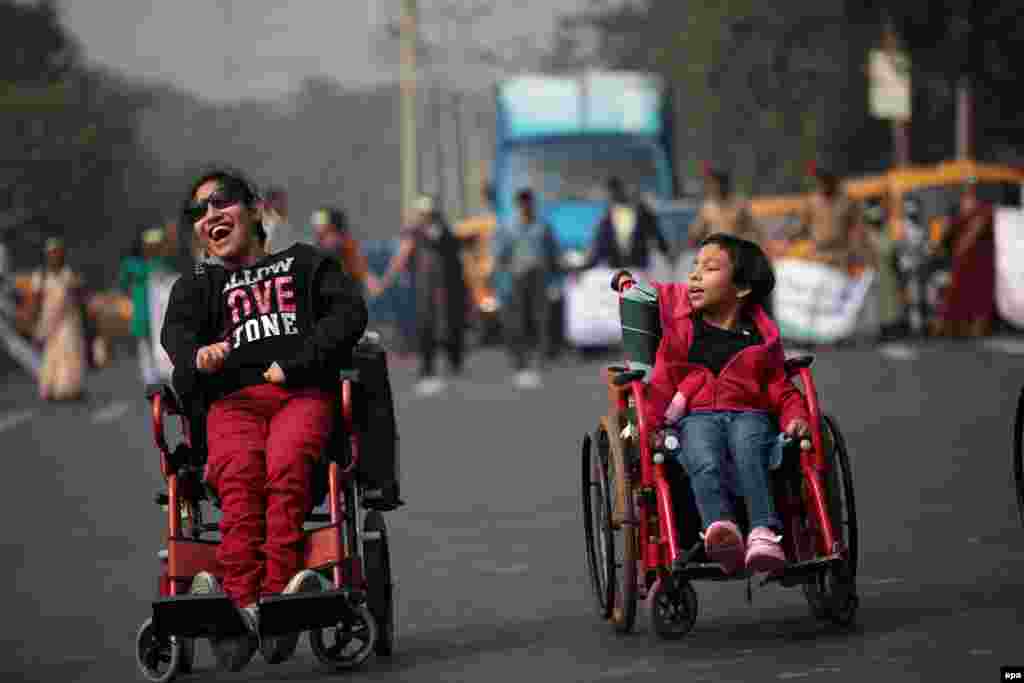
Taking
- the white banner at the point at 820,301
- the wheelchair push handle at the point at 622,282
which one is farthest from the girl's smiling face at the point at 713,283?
the white banner at the point at 820,301

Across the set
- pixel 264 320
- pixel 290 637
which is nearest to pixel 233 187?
pixel 264 320

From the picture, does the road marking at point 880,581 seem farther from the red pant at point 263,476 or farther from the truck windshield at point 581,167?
the truck windshield at point 581,167

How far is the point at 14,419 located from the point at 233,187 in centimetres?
1684

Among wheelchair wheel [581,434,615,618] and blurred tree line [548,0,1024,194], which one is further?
blurred tree line [548,0,1024,194]

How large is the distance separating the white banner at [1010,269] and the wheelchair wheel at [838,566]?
20.8 m

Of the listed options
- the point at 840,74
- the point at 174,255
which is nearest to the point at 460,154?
the point at 840,74

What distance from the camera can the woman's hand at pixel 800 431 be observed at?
8.41m

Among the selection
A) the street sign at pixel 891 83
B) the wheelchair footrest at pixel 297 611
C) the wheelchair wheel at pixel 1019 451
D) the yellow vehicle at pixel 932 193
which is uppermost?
the street sign at pixel 891 83

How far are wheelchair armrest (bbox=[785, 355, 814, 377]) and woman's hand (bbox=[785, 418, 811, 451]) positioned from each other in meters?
0.21

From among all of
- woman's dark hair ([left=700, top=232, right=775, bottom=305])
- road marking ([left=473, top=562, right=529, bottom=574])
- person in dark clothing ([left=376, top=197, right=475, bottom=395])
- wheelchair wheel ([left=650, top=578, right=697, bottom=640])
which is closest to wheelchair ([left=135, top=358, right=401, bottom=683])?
wheelchair wheel ([left=650, top=578, right=697, bottom=640])

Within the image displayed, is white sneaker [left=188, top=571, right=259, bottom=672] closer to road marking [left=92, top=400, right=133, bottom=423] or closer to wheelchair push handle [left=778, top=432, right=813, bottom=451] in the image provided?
wheelchair push handle [left=778, top=432, right=813, bottom=451]

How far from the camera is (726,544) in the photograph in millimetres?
8180

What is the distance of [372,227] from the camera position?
15275cm

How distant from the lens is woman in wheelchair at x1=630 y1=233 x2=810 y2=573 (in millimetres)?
8297
